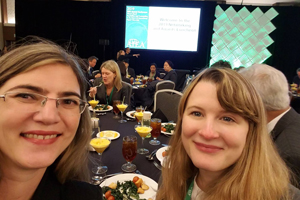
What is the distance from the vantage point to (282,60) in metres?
9.47

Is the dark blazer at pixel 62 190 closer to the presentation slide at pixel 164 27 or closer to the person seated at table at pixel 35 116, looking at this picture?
the person seated at table at pixel 35 116

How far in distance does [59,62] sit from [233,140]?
2.91 feet

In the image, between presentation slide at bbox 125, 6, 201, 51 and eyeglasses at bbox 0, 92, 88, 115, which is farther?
presentation slide at bbox 125, 6, 201, 51

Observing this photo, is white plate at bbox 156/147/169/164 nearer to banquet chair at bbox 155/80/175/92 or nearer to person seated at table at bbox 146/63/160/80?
banquet chair at bbox 155/80/175/92

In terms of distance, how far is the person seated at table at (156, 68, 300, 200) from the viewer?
0.98m

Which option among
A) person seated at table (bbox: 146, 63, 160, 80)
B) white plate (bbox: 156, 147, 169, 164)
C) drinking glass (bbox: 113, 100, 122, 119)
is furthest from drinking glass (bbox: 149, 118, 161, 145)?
person seated at table (bbox: 146, 63, 160, 80)

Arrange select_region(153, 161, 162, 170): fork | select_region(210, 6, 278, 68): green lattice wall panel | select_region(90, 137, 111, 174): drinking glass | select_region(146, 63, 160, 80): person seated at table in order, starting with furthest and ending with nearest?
1. select_region(210, 6, 278, 68): green lattice wall panel
2. select_region(146, 63, 160, 80): person seated at table
3. select_region(153, 161, 162, 170): fork
4. select_region(90, 137, 111, 174): drinking glass

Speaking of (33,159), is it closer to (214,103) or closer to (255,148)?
(214,103)

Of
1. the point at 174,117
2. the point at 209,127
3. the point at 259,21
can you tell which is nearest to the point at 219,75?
the point at 209,127

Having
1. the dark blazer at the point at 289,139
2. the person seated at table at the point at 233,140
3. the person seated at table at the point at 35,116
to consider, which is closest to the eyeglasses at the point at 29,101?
the person seated at table at the point at 35,116

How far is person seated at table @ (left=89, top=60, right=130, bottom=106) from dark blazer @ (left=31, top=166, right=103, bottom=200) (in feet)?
9.63

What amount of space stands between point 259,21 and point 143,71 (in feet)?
19.0

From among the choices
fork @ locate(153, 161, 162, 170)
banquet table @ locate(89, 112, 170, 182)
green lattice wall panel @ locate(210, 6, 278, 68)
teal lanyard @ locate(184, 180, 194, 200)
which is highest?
green lattice wall panel @ locate(210, 6, 278, 68)

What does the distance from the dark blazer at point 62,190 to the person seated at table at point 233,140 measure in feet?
1.86
